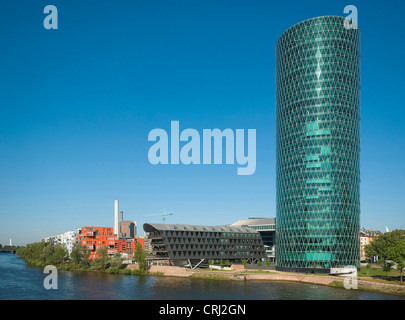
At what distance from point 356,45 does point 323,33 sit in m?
16.3

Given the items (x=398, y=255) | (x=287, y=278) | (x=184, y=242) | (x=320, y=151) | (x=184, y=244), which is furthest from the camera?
(x=184, y=242)

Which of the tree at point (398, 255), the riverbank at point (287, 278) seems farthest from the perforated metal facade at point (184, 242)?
the tree at point (398, 255)

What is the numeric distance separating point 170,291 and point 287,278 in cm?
4834

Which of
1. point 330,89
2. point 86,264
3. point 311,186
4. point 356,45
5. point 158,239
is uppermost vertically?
point 356,45

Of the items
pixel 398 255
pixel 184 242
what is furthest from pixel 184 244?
pixel 398 255

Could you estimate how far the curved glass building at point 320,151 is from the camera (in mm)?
169375

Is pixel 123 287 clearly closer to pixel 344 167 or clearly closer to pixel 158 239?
pixel 158 239

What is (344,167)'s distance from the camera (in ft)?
563

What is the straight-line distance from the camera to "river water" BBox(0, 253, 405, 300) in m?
105

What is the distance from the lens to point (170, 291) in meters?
114

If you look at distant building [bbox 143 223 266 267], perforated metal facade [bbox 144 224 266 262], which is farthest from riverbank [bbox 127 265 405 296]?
perforated metal facade [bbox 144 224 266 262]

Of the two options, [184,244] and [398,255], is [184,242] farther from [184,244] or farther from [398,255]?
[398,255]
